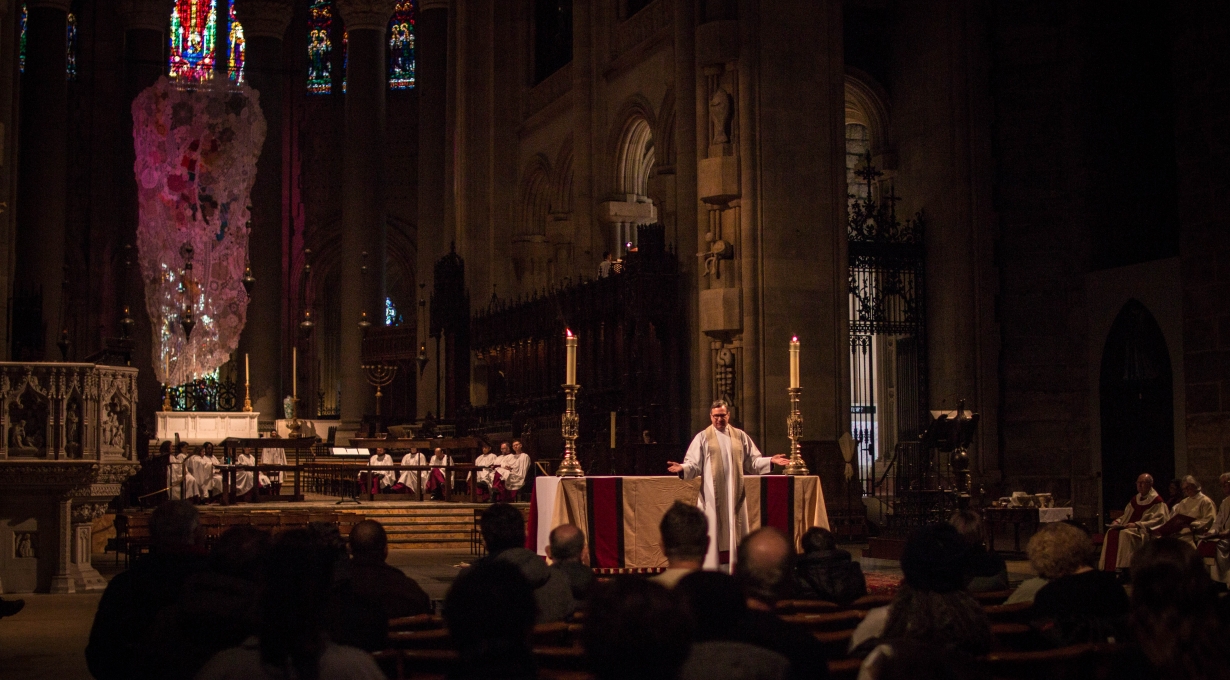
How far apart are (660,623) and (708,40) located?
656 inches

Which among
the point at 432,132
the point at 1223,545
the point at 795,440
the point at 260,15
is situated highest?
the point at 260,15

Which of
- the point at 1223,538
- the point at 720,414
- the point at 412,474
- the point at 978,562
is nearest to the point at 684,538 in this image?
the point at 978,562

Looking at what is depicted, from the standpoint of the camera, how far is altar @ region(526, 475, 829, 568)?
10477mm

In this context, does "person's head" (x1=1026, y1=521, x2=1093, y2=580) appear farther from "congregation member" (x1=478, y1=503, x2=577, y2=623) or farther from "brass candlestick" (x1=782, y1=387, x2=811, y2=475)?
"brass candlestick" (x1=782, y1=387, x2=811, y2=475)

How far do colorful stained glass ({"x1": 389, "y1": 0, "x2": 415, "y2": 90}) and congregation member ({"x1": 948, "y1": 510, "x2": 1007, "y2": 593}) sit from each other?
3521cm

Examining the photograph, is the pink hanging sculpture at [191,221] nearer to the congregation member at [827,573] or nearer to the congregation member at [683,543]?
the congregation member at [827,573]

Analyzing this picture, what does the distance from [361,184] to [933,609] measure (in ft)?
93.8

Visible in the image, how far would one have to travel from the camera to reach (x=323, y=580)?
11.8ft

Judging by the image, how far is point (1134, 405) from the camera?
57.7 ft

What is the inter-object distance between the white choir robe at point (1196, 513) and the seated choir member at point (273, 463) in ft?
43.9

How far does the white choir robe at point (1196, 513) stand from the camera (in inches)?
473

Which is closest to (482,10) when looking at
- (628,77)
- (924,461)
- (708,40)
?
(628,77)

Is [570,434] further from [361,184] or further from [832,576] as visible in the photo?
[361,184]

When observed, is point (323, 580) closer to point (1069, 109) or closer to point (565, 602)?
point (565, 602)
